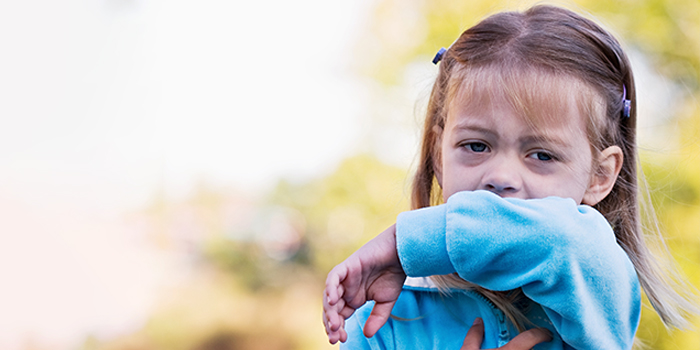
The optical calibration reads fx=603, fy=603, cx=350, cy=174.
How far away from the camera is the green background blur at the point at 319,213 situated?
4.94 meters

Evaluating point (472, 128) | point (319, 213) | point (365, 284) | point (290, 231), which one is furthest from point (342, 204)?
point (365, 284)

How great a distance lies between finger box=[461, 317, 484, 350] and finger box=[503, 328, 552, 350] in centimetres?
6

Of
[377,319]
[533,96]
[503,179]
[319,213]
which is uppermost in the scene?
[533,96]

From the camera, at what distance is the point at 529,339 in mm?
1238

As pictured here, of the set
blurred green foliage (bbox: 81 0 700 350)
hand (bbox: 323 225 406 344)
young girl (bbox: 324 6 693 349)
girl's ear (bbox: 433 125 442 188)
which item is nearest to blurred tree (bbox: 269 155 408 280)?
blurred green foliage (bbox: 81 0 700 350)

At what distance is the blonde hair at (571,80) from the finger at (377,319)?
283mm

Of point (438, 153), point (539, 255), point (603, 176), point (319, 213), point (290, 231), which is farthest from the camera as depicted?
point (290, 231)

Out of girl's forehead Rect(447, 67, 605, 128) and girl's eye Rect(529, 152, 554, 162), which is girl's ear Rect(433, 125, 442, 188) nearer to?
girl's forehead Rect(447, 67, 605, 128)

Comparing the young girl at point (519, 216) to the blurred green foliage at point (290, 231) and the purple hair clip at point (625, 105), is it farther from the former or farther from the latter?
the blurred green foliage at point (290, 231)

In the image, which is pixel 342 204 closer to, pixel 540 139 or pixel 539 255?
pixel 540 139

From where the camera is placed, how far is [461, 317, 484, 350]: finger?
1.27m

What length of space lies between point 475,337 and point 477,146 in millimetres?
405

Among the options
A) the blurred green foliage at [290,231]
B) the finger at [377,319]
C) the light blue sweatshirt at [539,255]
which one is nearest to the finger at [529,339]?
the light blue sweatshirt at [539,255]

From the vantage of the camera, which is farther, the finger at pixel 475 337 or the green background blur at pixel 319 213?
the green background blur at pixel 319 213
